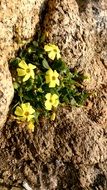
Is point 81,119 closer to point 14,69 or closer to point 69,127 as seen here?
point 69,127

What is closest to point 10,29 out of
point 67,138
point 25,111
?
point 25,111

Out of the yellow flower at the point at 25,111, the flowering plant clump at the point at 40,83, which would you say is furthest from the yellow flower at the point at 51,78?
the yellow flower at the point at 25,111

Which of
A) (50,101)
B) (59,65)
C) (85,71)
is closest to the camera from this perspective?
(50,101)

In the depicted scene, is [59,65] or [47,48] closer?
[47,48]

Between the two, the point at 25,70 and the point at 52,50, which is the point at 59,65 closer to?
the point at 52,50

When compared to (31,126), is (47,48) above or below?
above

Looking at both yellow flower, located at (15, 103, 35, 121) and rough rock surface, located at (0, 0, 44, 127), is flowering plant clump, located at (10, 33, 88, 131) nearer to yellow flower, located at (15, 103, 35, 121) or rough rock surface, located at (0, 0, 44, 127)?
yellow flower, located at (15, 103, 35, 121)

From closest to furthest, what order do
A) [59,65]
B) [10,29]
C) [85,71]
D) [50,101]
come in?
[10,29], [50,101], [59,65], [85,71]

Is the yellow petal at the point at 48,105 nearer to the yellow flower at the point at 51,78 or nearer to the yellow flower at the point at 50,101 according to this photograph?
the yellow flower at the point at 50,101
